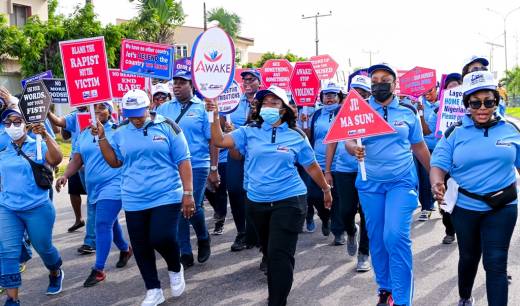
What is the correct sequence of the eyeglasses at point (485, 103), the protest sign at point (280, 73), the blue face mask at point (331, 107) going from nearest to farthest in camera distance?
the eyeglasses at point (485, 103) → the blue face mask at point (331, 107) → the protest sign at point (280, 73)

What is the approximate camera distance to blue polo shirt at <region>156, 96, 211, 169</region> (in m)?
6.38

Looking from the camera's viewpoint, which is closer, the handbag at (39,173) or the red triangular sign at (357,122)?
the red triangular sign at (357,122)

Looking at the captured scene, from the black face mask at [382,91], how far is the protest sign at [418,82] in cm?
433

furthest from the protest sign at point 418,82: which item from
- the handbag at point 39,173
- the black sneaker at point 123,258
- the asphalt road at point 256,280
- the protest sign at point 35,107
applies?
the handbag at point 39,173

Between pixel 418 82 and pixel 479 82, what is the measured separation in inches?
198

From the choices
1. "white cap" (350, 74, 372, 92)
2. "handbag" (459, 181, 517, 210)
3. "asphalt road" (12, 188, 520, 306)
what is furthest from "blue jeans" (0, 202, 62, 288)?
"handbag" (459, 181, 517, 210)

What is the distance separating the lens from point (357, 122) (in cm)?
471

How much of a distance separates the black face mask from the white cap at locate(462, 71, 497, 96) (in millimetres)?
699

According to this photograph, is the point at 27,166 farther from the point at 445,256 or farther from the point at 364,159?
the point at 445,256

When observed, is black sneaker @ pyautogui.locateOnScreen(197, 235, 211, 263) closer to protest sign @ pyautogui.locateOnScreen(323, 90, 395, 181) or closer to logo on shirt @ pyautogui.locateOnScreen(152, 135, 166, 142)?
logo on shirt @ pyautogui.locateOnScreen(152, 135, 166, 142)

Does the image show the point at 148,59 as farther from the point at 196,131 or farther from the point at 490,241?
the point at 490,241

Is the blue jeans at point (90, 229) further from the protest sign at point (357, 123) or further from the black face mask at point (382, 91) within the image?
the black face mask at point (382, 91)

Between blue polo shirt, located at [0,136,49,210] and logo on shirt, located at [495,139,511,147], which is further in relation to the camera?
blue polo shirt, located at [0,136,49,210]

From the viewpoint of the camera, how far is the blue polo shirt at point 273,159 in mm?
4680
